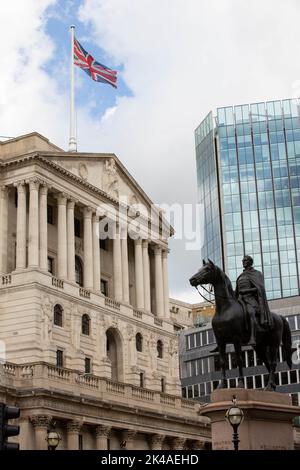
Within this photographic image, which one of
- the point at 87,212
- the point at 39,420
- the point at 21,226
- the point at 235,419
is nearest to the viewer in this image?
the point at 235,419

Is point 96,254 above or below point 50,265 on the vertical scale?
above

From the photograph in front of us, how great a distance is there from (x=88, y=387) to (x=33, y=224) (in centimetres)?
A: 1360

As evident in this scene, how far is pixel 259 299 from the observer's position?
26203mm

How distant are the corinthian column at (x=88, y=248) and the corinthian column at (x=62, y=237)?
130 inches

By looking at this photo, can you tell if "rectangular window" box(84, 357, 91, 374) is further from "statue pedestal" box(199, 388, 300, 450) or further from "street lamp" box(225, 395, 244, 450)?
"street lamp" box(225, 395, 244, 450)

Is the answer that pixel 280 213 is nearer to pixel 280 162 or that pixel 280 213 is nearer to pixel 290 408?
pixel 280 162

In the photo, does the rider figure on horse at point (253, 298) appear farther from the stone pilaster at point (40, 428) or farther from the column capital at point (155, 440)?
the column capital at point (155, 440)

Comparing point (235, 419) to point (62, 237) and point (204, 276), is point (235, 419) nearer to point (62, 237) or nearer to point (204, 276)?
point (204, 276)

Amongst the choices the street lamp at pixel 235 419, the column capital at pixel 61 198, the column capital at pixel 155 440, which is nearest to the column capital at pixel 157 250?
the column capital at pixel 61 198

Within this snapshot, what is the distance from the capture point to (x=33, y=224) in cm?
6506

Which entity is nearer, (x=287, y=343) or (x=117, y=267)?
(x=287, y=343)

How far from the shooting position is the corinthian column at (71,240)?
222 ft

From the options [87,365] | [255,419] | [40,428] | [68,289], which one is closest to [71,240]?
[68,289]

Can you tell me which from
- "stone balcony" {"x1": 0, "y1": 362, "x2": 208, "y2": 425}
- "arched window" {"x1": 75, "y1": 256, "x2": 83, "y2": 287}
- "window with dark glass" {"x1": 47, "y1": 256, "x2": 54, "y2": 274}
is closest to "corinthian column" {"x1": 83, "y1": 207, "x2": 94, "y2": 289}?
"arched window" {"x1": 75, "y1": 256, "x2": 83, "y2": 287}
